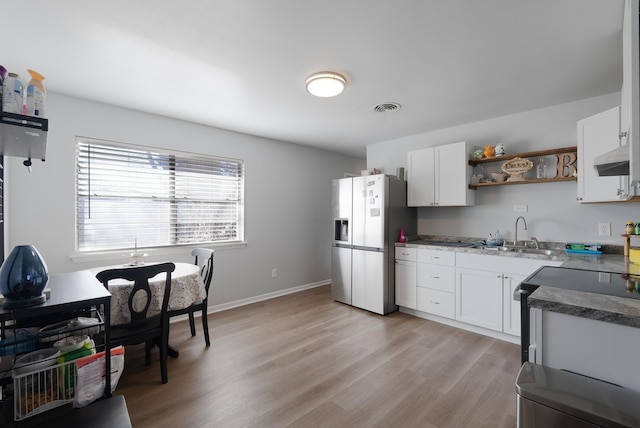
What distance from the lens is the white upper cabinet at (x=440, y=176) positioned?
339 centimetres

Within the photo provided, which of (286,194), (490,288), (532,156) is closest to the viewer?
(490,288)

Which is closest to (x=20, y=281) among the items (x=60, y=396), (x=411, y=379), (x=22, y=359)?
(x=22, y=359)

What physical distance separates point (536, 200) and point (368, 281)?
2108 mm

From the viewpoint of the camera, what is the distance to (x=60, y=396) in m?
1.14

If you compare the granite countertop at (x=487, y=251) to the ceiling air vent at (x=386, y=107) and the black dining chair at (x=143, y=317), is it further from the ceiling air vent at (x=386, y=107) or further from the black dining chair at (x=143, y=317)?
the black dining chair at (x=143, y=317)

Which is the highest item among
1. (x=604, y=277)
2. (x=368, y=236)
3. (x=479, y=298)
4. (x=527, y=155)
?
(x=527, y=155)

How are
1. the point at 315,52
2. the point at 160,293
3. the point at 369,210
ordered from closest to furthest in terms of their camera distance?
the point at 315,52
the point at 160,293
the point at 369,210

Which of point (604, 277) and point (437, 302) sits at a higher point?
point (604, 277)

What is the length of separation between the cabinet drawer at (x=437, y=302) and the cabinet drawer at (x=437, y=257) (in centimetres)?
34

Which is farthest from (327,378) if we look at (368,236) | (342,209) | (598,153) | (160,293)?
(598,153)

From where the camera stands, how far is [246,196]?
163 inches

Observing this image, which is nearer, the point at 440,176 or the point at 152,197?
the point at 152,197

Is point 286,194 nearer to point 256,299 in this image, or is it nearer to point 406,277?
point 256,299

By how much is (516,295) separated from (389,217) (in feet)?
7.14
